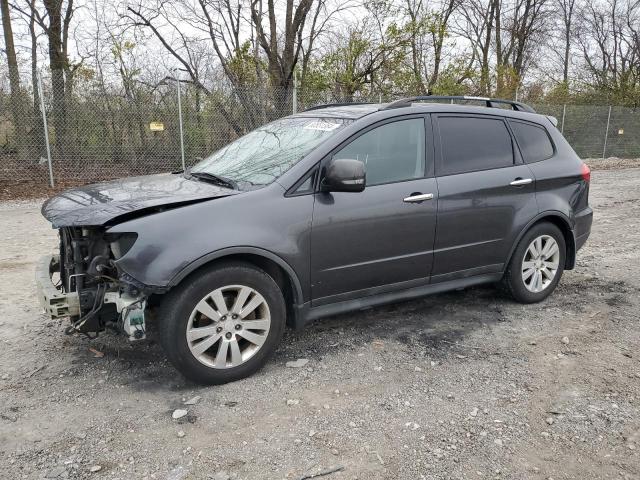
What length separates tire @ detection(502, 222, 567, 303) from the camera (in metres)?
4.47

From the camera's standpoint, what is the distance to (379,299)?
12.5 ft

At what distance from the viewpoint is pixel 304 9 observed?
1505cm

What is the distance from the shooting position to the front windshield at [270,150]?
3561mm

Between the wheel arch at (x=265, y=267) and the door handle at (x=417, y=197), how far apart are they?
3.33 feet

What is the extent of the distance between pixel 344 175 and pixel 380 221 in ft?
1.66

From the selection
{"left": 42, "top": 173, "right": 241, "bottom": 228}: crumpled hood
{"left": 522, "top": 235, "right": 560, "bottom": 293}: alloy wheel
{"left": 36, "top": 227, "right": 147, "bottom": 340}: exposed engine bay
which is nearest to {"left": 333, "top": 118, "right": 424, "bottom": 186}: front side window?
{"left": 42, "top": 173, "right": 241, "bottom": 228}: crumpled hood

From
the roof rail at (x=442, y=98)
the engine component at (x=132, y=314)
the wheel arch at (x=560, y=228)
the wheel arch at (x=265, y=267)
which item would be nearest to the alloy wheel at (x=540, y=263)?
the wheel arch at (x=560, y=228)

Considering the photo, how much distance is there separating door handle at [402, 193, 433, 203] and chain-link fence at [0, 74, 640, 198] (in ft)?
28.5

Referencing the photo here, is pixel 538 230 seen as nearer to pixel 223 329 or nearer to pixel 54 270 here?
pixel 223 329

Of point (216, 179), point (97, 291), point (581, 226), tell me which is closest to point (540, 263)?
point (581, 226)

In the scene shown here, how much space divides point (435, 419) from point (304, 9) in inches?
567

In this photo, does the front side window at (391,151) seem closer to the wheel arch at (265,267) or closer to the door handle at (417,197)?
the door handle at (417,197)

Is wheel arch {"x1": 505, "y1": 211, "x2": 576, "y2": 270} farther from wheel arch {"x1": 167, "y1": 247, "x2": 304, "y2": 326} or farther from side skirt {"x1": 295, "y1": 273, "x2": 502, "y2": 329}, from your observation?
wheel arch {"x1": 167, "y1": 247, "x2": 304, "y2": 326}

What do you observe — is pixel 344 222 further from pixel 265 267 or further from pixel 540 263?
pixel 540 263
